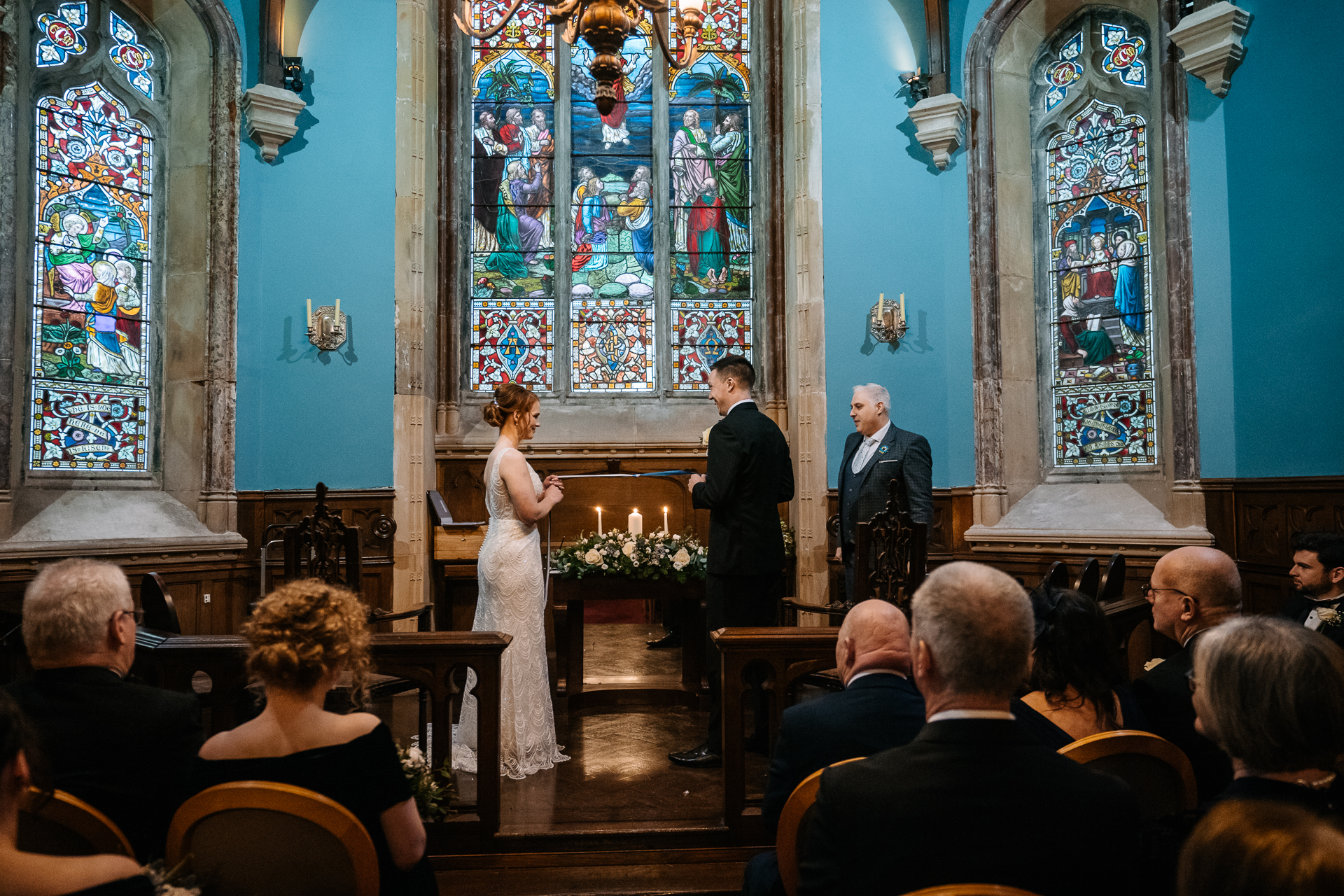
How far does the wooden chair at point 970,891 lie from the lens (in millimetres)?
1158

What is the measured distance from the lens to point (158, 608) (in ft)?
12.9

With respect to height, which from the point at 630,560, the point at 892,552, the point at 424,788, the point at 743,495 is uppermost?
the point at 743,495

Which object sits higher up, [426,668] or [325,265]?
[325,265]

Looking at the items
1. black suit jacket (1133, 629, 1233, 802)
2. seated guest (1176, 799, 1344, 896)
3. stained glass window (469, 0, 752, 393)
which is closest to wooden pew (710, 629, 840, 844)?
black suit jacket (1133, 629, 1233, 802)

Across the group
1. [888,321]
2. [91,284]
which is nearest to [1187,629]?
[888,321]

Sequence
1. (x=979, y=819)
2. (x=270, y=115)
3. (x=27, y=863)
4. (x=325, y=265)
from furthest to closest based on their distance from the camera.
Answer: (x=325, y=265) → (x=270, y=115) → (x=979, y=819) → (x=27, y=863)

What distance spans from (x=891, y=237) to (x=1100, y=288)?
1.47 meters

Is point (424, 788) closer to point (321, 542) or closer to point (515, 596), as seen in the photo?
point (515, 596)

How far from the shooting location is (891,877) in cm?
132

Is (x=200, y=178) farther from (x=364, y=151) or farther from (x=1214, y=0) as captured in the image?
(x=1214, y=0)

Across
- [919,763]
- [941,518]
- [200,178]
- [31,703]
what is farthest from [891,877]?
[200,178]

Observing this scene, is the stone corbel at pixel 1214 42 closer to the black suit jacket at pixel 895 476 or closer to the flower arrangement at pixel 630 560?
the black suit jacket at pixel 895 476

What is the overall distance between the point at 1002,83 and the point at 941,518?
3146mm

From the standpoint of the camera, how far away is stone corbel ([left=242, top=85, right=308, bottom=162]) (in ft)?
20.4
